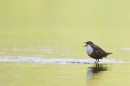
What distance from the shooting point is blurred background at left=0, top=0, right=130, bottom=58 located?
623 inches

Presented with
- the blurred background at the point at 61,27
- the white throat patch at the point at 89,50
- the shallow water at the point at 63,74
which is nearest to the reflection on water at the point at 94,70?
the shallow water at the point at 63,74

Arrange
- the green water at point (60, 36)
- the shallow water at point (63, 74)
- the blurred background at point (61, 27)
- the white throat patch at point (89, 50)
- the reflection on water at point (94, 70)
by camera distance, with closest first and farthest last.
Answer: the shallow water at point (63, 74) < the green water at point (60, 36) < the reflection on water at point (94, 70) < the white throat patch at point (89, 50) < the blurred background at point (61, 27)

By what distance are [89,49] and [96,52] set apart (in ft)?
0.60

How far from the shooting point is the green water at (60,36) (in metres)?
11.0

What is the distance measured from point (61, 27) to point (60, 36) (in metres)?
3.43

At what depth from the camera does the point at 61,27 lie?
2278cm

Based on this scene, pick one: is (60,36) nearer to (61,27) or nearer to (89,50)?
(61,27)

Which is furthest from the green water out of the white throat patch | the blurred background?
the white throat patch

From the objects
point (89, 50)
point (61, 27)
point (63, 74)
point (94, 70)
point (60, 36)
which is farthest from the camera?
point (61, 27)

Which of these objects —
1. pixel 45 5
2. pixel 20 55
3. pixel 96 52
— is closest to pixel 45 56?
pixel 20 55

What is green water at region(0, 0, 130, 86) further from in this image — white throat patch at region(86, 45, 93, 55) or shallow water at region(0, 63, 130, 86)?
white throat patch at region(86, 45, 93, 55)

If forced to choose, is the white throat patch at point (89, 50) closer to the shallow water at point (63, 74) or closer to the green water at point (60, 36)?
the shallow water at point (63, 74)

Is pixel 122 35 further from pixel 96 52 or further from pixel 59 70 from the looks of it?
pixel 59 70

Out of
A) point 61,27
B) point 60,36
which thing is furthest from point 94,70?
point 61,27
